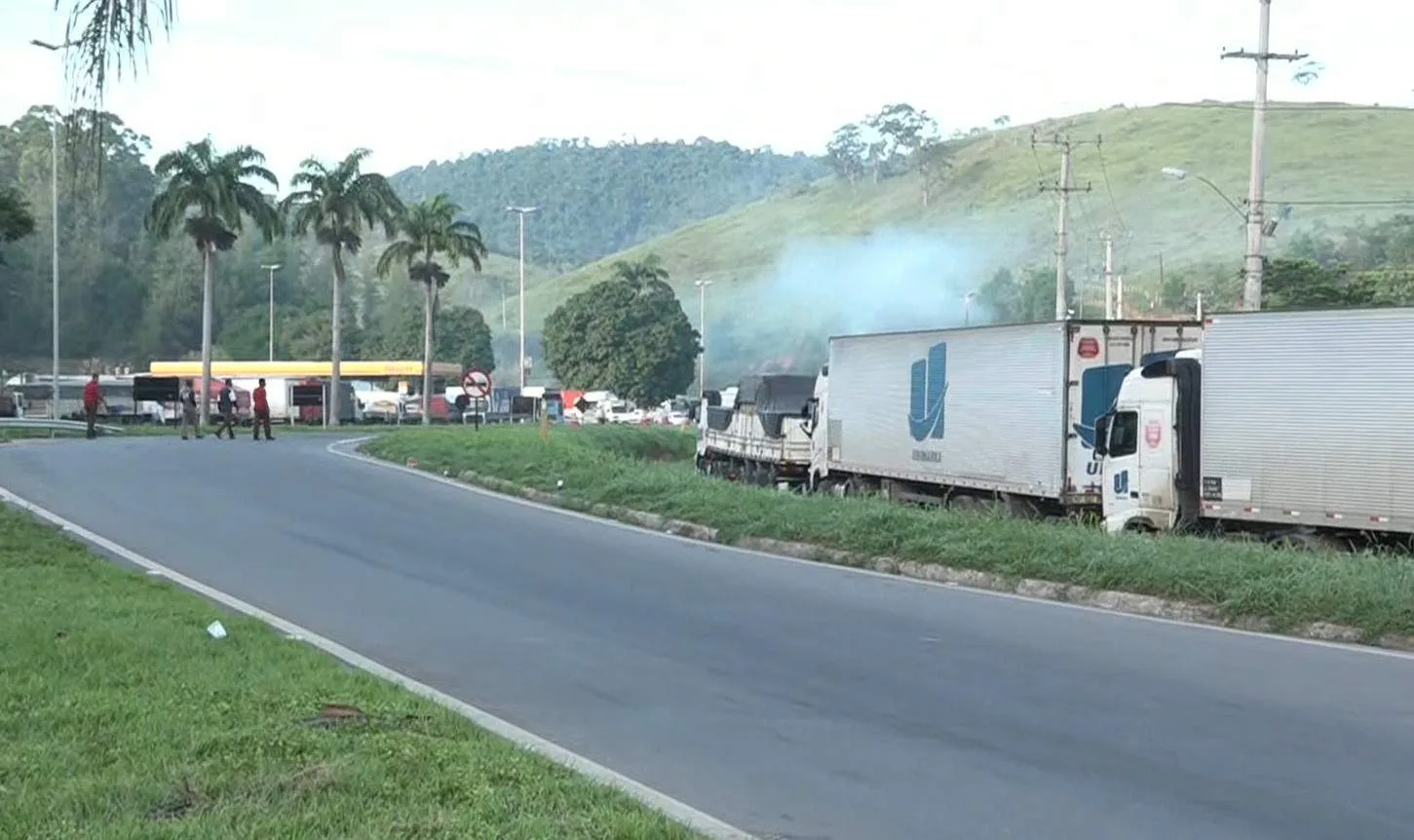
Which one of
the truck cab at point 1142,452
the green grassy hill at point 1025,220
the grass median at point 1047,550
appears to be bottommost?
the grass median at point 1047,550

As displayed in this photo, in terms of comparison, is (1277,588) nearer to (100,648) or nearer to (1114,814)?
(1114,814)

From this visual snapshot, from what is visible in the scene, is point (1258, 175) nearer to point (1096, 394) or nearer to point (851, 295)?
point (1096, 394)

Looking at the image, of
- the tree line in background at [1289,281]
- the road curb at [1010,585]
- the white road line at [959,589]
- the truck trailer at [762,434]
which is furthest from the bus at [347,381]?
the road curb at [1010,585]

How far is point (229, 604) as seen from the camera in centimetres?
1413

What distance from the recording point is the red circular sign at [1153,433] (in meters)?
20.6

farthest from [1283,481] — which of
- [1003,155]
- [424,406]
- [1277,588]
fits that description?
[1003,155]

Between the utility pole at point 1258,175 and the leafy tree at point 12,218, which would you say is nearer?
the utility pole at point 1258,175

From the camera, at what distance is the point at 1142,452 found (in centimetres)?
2081

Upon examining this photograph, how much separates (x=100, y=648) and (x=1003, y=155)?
13721 cm

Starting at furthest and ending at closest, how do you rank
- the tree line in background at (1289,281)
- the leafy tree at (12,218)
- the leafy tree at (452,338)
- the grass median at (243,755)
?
the leafy tree at (452,338)
the tree line in background at (1289,281)
the leafy tree at (12,218)
the grass median at (243,755)

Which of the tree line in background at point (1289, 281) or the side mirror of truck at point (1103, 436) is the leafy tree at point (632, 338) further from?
the side mirror of truck at point (1103, 436)

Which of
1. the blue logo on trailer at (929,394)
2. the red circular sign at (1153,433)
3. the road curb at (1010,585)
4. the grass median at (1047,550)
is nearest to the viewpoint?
the road curb at (1010,585)

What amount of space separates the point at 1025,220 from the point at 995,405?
306ft

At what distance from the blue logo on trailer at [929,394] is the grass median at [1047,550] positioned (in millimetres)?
3598
